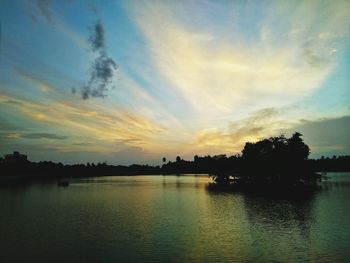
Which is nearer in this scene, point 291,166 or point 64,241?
point 64,241

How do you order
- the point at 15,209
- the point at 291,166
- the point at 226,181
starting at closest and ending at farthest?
the point at 15,209 < the point at 291,166 < the point at 226,181

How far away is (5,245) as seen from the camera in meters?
35.2

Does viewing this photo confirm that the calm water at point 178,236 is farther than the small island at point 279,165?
No

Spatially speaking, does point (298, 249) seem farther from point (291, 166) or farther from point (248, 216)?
point (291, 166)

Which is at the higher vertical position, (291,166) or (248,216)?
(291,166)

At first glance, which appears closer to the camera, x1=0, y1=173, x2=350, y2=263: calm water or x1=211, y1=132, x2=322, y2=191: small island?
x1=0, y1=173, x2=350, y2=263: calm water

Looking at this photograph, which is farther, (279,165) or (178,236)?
(279,165)

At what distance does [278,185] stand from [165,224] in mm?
88297

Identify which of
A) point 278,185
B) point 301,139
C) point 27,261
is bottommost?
point 27,261

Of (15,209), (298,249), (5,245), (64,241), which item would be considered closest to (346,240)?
(298,249)

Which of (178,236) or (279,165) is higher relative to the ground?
(279,165)

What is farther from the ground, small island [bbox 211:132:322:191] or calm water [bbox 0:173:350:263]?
small island [bbox 211:132:322:191]

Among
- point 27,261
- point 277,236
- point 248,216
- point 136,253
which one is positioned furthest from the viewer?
point 248,216

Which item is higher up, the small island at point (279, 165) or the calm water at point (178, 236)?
the small island at point (279, 165)
